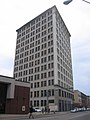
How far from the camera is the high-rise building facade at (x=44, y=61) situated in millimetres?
78188

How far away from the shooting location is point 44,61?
3332 inches

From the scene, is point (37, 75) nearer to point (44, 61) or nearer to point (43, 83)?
point (43, 83)

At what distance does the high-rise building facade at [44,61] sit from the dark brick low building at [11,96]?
87.3 ft

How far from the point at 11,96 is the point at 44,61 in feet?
145

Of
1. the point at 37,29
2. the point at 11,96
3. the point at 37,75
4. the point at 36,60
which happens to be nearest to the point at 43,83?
the point at 37,75

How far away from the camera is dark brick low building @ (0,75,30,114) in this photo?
41.5 m

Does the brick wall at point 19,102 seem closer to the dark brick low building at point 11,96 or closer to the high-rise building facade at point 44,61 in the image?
the dark brick low building at point 11,96

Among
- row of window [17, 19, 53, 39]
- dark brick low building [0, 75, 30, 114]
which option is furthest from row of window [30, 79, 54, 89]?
dark brick low building [0, 75, 30, 114]

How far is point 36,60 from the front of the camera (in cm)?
8944

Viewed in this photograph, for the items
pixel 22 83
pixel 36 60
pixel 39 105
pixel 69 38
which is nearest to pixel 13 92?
pixel 22 83

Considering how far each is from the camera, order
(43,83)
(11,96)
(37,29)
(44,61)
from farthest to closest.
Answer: (37,29)
(44,61)
(43,83)
(11,96)

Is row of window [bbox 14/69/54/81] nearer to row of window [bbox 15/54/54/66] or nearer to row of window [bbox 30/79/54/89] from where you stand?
row of window [bbox 30/79/54/89]

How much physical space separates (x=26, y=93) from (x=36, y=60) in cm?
4361

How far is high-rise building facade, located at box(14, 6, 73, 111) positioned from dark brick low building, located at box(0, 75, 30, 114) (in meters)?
26.6
